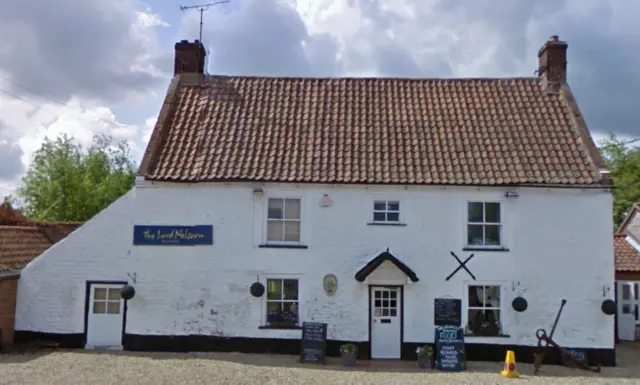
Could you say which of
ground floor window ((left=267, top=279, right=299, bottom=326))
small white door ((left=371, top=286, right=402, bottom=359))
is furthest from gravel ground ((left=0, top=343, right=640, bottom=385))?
ground floor window ((left=267, top=279, right=299, bottom=326))

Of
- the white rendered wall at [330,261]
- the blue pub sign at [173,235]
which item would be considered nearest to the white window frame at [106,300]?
the white rendered wall at [330,261]

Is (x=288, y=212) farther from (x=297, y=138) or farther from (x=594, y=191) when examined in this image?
(x=594, y=191)

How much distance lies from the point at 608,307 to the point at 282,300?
27.3 feet

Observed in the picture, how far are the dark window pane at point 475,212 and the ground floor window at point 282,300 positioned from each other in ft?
16.3

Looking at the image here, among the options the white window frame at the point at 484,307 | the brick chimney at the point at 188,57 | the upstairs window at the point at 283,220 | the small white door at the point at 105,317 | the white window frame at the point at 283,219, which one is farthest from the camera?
the brick chimney at the point at 188,57

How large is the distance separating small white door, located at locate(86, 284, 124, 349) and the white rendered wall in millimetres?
310

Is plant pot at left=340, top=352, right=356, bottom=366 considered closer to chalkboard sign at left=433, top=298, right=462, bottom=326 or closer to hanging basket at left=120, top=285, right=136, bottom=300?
chalkboard sign at left=433, top=298, right=462, bottom=326

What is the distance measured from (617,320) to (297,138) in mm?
13225

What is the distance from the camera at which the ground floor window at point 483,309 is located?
1467 centimetres

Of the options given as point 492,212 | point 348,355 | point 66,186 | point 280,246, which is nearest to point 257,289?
point 280,246

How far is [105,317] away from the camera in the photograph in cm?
1488

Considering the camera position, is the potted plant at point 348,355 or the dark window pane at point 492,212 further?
the dark window pane at point 492,212

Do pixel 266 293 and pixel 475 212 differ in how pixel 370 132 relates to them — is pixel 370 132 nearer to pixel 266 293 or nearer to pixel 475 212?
pixel 475 212

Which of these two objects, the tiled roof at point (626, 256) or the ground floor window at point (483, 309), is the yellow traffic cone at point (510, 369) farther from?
the tiled roof at point (626, 256)
